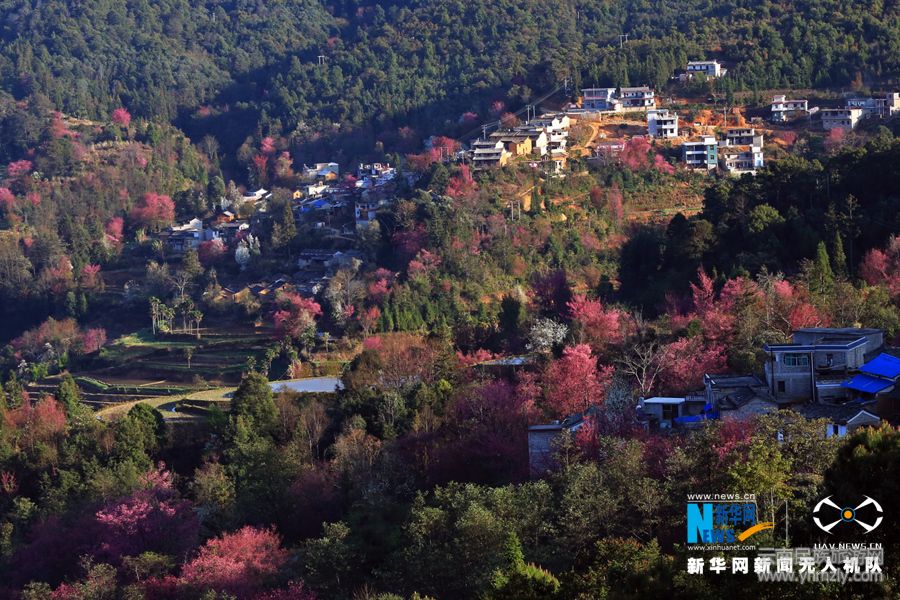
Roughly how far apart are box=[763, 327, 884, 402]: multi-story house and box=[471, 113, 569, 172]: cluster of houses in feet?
71.9

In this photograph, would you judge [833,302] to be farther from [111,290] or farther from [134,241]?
[134,241]

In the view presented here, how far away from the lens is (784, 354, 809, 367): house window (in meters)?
21.0

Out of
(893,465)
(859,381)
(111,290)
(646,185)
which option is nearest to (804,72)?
(646,185)

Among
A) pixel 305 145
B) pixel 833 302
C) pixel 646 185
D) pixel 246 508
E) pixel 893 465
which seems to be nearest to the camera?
pixel 893 465

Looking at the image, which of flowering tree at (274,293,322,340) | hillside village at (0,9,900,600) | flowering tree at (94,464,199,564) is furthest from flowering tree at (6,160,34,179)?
flowering tree at (94,464,199,564)

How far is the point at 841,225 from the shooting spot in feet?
97.3

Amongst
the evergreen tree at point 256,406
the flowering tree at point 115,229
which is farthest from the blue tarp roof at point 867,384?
the flowering tree at point 115,229

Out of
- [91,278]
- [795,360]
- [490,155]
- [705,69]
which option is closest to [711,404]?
[795,360]

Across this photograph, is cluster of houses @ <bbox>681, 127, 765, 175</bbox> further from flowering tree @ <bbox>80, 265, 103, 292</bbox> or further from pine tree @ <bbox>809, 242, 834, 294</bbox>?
flowering tree @ <bbox>80, 265, 103, 292</bbox>

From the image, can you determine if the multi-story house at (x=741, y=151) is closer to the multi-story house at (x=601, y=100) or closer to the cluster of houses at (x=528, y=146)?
the multi-story house at (x=601, y=100)

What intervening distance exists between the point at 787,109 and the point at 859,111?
8.36ft

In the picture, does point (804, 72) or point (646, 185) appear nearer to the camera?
point (646, 185)

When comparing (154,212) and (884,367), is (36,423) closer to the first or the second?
(884,367)

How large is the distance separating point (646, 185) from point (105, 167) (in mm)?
28599
